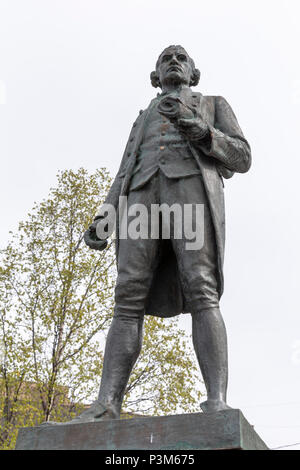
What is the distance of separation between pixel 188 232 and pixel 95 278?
11.3 metres

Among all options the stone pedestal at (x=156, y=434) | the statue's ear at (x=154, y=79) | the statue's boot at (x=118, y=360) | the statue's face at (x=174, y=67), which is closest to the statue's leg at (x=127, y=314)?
the statue's boot at (x=118, y=360)

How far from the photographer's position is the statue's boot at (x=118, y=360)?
4.04 m

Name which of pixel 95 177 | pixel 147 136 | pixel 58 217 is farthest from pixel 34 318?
pixel 147 136

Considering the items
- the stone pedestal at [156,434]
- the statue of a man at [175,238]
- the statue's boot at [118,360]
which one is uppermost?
the statue of a man at [175,238]

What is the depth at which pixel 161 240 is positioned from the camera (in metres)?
4.65

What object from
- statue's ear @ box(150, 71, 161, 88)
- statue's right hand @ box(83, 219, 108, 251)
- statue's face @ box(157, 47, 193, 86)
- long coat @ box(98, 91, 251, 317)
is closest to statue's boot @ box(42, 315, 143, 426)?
long coat @ box(98, 91, 251, 317)

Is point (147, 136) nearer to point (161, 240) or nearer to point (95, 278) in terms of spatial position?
point (161, 240)

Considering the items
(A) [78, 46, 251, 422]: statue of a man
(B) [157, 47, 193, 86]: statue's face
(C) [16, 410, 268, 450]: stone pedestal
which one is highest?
(B) [157, 47, 193, 86]: statue's face

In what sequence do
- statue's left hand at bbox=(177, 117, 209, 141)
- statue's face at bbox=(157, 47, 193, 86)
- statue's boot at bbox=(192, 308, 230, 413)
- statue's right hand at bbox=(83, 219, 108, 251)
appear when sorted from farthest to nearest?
statue's face at bbox=(157, 47, 193, 86)
statue's right hand at bbox=(83, 219, 108, 251)
statue's left hand at bbox=(177, 117, 209, 141)
statue's boot at bbox=(192, 308, 230, 413)

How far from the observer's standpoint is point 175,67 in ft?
16.9

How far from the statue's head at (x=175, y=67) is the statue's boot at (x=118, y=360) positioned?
228 centimetres

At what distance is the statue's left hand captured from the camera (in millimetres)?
4445

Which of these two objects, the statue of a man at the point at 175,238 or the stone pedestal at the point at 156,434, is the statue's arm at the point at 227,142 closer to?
the statue of a man at the point at 175,238

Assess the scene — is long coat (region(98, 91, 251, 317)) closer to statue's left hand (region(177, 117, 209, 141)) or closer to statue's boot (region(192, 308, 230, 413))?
statue's left hand (region(177, 117, 209, 141))
